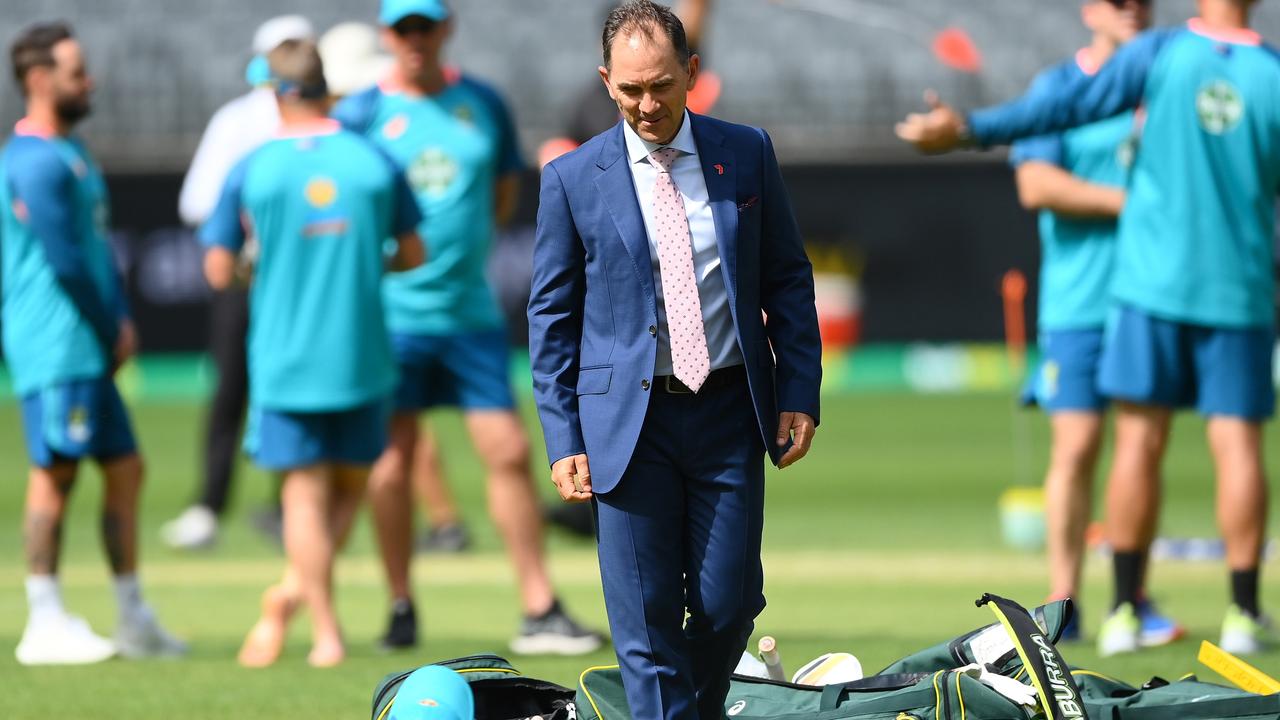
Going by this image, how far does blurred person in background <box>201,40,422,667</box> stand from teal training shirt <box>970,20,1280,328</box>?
7.07ft

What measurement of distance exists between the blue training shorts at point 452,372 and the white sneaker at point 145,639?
1.14 meters

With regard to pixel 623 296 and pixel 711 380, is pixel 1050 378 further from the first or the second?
pixel 623 296

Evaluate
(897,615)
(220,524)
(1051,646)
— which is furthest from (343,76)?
(1051,646)

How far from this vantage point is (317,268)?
6250mm

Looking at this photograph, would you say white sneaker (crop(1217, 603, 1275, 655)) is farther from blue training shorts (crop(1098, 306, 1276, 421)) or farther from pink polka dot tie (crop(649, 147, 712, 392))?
pink polka dot tie (crop(649, 147, 712, 392))

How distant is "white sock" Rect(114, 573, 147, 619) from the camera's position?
6418 mm

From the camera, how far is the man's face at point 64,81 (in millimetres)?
6496

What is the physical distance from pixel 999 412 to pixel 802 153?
16.4ft

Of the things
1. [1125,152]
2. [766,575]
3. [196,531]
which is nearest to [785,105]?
[196,531]

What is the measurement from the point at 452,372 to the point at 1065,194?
227cm

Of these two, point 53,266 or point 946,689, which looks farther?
point 53,266

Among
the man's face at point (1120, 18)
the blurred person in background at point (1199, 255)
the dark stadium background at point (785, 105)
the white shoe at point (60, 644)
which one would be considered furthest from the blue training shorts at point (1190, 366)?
the dark stadium background at point (785, 105)

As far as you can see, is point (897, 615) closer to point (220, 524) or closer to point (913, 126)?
point (913, 126)

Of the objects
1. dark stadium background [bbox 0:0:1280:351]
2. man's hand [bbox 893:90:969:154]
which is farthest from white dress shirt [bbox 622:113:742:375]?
dark stadium background [bbox 0:0:1280:351]
